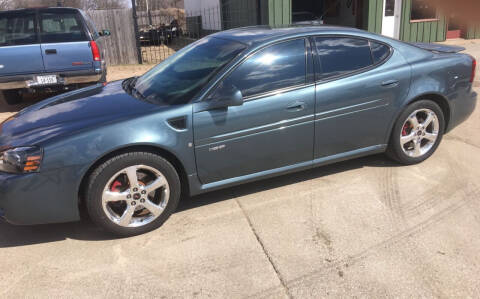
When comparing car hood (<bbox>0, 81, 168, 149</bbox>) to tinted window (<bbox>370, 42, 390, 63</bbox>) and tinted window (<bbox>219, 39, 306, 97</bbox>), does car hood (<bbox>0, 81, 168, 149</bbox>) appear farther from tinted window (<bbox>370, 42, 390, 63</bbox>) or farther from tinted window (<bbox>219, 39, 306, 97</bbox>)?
tinted window (<bbox>370, 42, 390, 63</bbox>)

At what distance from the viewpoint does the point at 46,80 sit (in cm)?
705

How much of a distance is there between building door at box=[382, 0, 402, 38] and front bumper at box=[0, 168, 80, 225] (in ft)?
42.8

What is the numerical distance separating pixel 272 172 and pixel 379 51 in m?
1.69

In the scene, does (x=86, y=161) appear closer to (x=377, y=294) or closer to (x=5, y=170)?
(x=5, y=170)

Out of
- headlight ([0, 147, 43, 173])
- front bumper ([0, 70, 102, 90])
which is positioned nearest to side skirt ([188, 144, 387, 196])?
headlight ([0, 147, 43, 173])

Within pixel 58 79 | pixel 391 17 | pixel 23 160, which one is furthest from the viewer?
pixel 391 17

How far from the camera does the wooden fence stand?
12.7 metres

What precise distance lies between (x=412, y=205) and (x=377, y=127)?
0.89 meters

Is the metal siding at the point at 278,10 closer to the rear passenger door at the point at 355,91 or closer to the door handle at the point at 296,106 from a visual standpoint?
the rear passenger door at the point at 355,91

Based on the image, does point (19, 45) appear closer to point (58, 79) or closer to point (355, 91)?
point (58, 79)

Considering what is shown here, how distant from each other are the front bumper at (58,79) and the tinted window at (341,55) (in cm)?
478

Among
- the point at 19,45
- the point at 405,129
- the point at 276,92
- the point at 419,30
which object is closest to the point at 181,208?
the point at 276,92

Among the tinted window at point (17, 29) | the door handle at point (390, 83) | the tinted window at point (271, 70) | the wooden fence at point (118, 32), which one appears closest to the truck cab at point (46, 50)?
the tinted window at point (17, 29)

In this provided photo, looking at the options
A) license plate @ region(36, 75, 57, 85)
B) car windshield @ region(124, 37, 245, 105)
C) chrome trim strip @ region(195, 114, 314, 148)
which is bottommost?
license plate @ region(36, 75, 57, 85)
